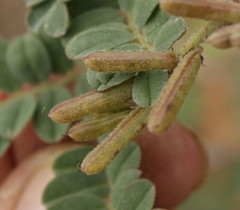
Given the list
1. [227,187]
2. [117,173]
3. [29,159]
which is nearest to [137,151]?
[117,173]

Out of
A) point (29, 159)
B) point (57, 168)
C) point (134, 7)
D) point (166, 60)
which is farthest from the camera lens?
point (29, 159)

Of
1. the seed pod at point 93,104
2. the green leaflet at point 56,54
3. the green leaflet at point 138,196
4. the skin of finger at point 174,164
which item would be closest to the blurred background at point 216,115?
the skin of finger at point 174,164

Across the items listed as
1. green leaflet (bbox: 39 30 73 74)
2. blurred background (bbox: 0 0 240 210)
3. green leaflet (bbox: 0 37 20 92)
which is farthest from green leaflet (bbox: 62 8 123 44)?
blurred background (bbox: 0 0 240 210)

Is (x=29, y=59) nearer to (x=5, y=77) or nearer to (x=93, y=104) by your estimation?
(x=5, y=77)

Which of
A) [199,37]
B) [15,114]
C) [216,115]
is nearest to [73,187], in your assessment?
[15,114]

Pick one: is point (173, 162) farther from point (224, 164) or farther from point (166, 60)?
point (224, 164)

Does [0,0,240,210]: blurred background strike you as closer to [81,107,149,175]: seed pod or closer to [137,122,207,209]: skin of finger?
[137,122,207,209]: skin of finger
